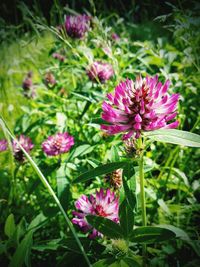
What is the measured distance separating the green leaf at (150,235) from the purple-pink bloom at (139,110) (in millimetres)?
215

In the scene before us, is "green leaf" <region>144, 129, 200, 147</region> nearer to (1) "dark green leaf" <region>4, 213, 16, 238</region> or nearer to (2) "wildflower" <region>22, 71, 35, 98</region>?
(1) "dark green leaf" <region>4, 213, 16, 238</region>

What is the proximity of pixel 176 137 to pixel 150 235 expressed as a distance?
0.23 meters

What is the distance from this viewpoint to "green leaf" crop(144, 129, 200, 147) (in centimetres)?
60

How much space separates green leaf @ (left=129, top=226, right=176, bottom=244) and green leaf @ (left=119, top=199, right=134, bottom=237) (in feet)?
0.05

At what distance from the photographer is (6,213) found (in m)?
1.05

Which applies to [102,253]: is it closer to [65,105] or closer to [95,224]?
[95,224]

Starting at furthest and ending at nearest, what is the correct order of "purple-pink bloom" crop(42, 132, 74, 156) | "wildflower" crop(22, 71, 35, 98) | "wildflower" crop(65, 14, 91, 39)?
"wildflower" crop(22, 71, 35, 98) → "wildflower" crop(65, 14, 91, 39) → "purple-pink bloom" crop(42, 132, 74, 156)

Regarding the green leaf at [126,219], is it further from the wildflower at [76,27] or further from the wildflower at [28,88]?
the wildflower at [28,88]

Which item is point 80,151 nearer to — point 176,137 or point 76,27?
point 176,137

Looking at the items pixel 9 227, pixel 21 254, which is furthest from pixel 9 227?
pixel 21 254

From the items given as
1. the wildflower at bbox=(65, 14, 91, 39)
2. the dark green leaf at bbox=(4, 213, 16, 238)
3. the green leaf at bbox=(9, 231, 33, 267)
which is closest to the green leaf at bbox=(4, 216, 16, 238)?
the dark green leaf at bbox=(4, 213, 16, 238)

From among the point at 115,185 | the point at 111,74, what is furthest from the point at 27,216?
the point at 111,74

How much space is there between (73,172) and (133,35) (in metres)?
2.96

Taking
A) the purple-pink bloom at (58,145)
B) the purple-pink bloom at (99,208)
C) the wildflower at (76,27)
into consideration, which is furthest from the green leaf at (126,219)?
the wildflower at (76,27)
